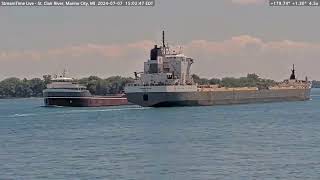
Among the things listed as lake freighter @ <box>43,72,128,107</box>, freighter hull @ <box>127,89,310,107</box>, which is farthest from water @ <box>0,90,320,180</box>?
lake freighter @ <box>43,72,128,107</box>

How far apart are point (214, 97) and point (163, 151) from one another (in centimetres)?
7463

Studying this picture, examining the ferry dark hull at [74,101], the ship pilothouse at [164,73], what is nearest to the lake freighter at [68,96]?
the ferry dark hull at [74,101]

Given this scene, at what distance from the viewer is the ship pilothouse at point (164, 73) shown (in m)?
105

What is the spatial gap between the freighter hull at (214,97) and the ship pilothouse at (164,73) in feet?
2.73

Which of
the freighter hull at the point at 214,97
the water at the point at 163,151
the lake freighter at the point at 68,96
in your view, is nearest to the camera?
the water at the point at 163,151

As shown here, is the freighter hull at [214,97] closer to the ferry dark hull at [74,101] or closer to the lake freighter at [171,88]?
the lake freighter at [171,88]

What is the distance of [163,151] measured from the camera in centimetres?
4519

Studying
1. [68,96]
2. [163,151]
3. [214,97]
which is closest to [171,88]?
[214,97]

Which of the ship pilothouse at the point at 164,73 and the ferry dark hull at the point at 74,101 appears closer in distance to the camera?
the ship pilothouse at the point at 164,73

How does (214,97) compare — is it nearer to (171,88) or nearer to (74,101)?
(171,88)

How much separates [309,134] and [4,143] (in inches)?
818

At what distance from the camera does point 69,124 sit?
7438cm

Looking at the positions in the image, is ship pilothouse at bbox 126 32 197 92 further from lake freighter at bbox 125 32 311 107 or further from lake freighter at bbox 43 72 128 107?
lake freighter at bbox 43 72 128 107

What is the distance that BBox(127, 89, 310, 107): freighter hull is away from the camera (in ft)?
339
